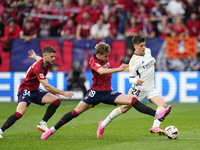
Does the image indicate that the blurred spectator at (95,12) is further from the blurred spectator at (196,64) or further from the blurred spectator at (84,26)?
the blurred spectator at (196,64)

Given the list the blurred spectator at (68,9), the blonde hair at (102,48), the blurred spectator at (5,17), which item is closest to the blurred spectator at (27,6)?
the blurred spectator at (5,17)

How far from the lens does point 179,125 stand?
8.59 m

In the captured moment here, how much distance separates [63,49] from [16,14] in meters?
3.31

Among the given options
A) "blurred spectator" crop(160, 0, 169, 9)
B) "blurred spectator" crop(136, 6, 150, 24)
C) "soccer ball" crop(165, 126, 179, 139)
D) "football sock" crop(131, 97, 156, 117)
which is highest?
"blurred spectator" crop(160, 0, 169, 9)

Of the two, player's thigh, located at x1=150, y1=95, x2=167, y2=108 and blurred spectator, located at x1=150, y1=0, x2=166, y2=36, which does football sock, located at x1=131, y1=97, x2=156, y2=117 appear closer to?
player's thigh, located at x1=150, y1=95, x2=167, y2=108

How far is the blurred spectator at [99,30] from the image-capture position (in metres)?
15.4

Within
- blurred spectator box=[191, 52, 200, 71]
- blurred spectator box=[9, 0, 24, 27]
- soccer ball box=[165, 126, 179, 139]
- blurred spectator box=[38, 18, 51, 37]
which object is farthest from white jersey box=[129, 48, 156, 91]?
blurred spectator box=[9, 0, 24, 27]

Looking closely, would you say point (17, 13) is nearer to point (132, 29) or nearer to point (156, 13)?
point (132, 29)

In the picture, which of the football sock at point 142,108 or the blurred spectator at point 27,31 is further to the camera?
the blurred spectator at point 27,31

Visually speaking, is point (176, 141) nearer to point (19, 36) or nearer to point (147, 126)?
point (147, 126)

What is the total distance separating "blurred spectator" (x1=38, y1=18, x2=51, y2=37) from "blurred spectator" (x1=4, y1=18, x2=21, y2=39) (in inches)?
41.1

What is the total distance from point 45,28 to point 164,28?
5463mm

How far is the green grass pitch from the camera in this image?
592cm

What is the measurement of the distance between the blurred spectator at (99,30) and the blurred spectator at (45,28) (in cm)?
216
